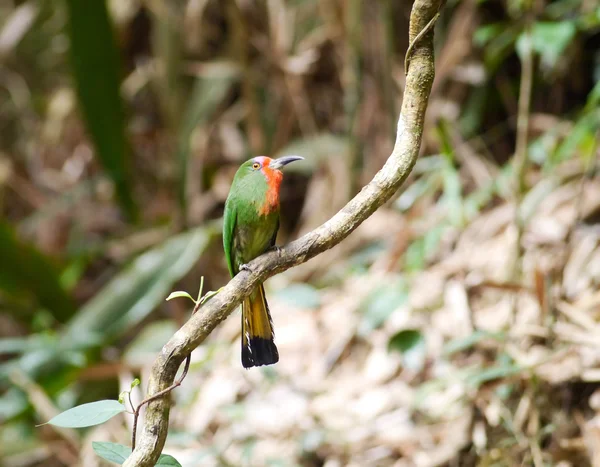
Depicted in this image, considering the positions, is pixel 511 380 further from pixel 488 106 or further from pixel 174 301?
pixel 174 301

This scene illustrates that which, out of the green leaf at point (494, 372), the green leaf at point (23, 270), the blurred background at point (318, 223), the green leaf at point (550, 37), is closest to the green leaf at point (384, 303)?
the blurred background at point (318, 223)

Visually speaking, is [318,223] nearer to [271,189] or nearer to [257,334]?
[271,189]

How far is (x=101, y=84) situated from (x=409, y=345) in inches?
107

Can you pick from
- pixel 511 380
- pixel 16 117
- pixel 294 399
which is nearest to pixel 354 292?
pixel 294 399

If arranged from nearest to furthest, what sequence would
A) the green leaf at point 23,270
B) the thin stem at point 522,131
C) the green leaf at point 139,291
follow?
the thin stem at point 522,131
the green leaf at point 139,291
the green leaf at point 23,270

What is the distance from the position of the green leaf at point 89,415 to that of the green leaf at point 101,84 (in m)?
3.11

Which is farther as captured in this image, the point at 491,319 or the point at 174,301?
the point at 174,301

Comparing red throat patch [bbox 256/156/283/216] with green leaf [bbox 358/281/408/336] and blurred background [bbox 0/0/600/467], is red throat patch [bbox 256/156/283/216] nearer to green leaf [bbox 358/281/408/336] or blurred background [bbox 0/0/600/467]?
blurred background [bbox 0/0/600/467]

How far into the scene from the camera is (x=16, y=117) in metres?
6.09

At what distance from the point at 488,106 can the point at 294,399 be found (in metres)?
2.07

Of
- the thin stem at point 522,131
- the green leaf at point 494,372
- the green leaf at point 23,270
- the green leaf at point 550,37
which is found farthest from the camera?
the green leaf at point 23,270

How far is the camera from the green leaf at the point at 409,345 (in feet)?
7.55

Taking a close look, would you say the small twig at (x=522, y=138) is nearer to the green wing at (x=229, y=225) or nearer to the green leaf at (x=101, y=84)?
the green wing at (x=229, y=225)

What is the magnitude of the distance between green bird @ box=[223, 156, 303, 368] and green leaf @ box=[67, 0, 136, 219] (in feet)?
8.08
